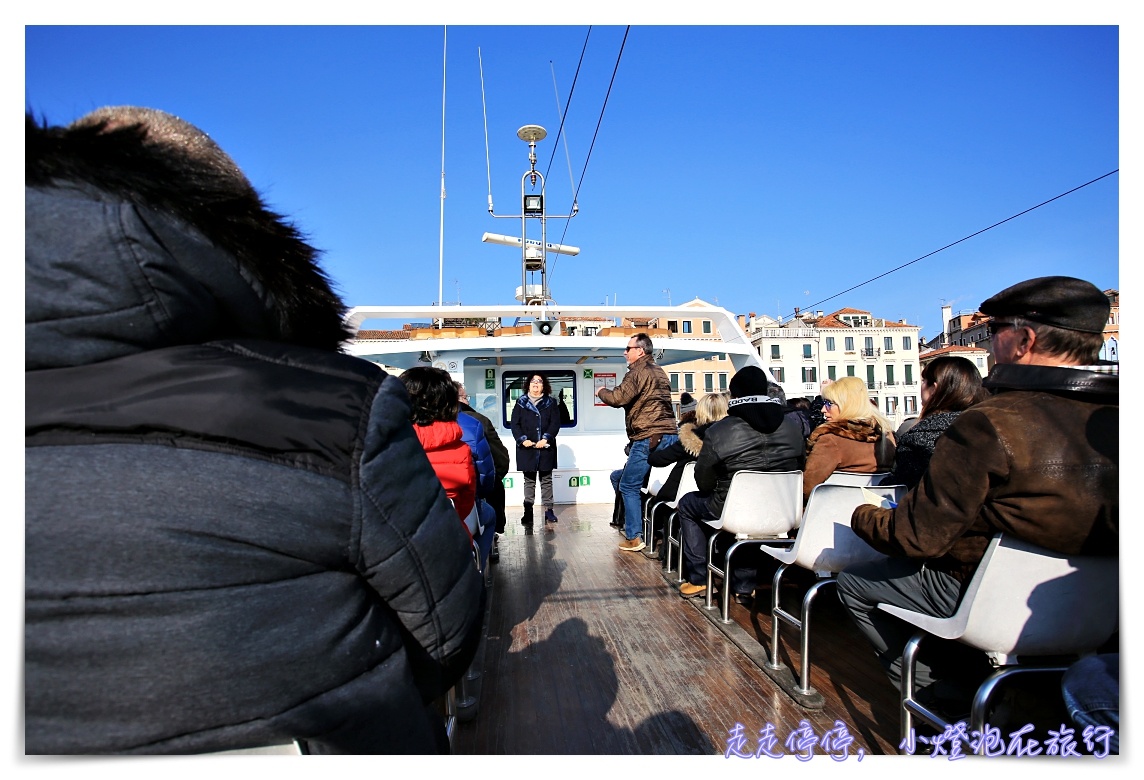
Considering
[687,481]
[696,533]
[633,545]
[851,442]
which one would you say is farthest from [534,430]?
[851,442]

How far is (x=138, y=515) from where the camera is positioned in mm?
773

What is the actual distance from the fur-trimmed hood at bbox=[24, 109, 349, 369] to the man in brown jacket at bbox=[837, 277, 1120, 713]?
1552mm

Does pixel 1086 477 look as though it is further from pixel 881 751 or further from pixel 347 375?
pixel 347 375

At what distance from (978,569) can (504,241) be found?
28.7 ft

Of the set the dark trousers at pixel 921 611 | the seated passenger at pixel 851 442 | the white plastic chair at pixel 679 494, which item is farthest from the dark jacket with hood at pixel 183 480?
the white plastic chair at pixel 679 494

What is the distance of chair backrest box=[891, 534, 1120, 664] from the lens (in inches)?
59.8

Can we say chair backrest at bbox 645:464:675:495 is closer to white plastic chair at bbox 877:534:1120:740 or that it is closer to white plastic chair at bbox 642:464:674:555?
white plastic chair at bbox 642:464:674:555

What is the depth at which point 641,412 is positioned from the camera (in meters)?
4.90

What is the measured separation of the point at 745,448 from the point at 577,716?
5.67ft

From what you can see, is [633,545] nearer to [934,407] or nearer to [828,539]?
[828,539]

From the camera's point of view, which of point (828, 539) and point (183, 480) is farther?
point (828, 539)

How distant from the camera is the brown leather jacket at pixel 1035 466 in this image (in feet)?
4.76

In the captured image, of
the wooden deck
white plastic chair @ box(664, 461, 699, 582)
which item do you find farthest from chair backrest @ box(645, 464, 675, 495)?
the wooden deck
